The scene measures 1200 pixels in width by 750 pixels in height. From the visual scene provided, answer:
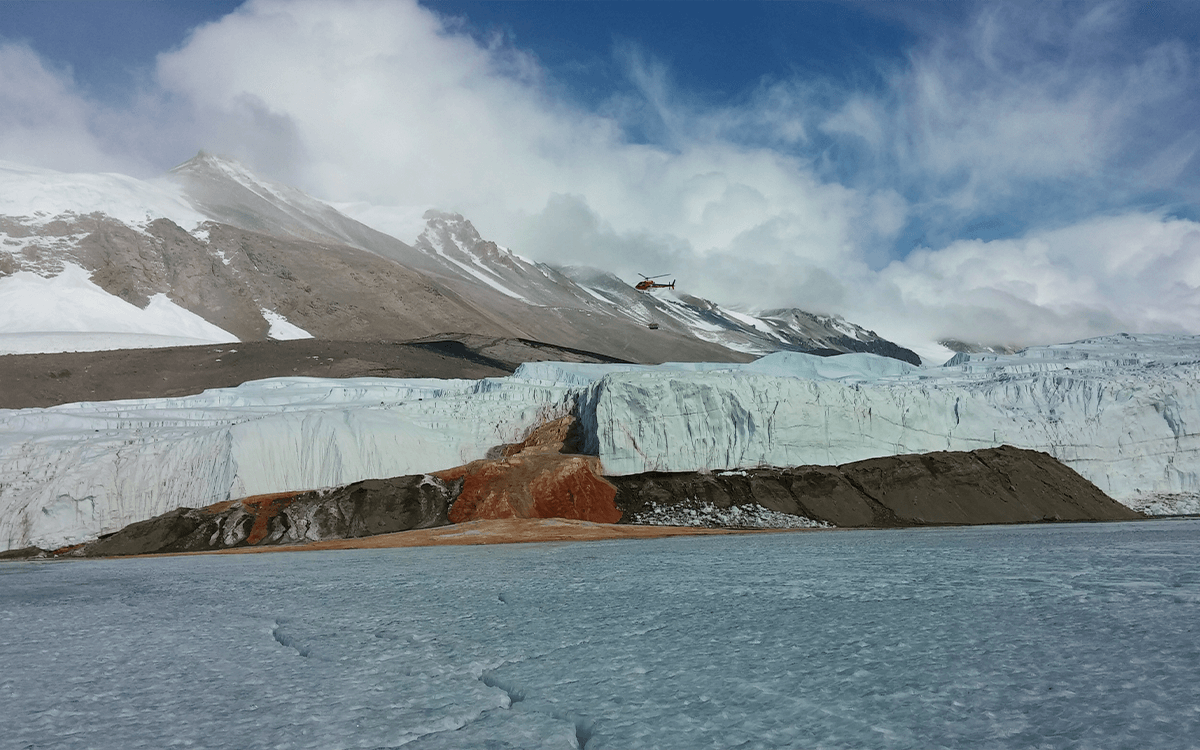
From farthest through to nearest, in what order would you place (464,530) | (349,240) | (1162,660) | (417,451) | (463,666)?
1. (349,240)
2. (417,451)
3. (464,530)
4. (463,666)
5. (1162,660)

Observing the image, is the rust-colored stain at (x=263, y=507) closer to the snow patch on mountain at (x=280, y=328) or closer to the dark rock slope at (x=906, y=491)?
the dark rock slope at (x=906, y=491)

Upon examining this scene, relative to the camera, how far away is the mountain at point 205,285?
80500 mm

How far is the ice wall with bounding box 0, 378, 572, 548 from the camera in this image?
2738 cm

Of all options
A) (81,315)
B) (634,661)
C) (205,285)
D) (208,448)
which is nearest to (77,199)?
(205,285)

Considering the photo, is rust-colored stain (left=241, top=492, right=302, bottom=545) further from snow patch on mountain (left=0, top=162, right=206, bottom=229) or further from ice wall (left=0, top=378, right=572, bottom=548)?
Answer: snow patch on mountain (left=0, top=162, right=206, bottom=229)

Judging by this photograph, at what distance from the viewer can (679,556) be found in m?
15.5

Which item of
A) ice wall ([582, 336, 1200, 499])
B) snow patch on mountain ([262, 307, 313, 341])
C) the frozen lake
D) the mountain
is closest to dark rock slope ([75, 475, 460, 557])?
ice wall ([582, 336, 1200, 499])

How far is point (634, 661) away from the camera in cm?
625

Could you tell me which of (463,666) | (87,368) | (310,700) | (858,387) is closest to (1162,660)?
(463,666)

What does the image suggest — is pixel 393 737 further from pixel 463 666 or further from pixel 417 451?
pixel 417 451

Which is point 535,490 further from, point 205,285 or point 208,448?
point 205,285

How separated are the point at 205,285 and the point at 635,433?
250 feet

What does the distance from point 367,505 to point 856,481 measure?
18271 mm

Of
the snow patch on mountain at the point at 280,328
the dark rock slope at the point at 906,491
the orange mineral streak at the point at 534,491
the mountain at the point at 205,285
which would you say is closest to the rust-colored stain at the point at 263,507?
the orange mineral streak at the point at 534,491
